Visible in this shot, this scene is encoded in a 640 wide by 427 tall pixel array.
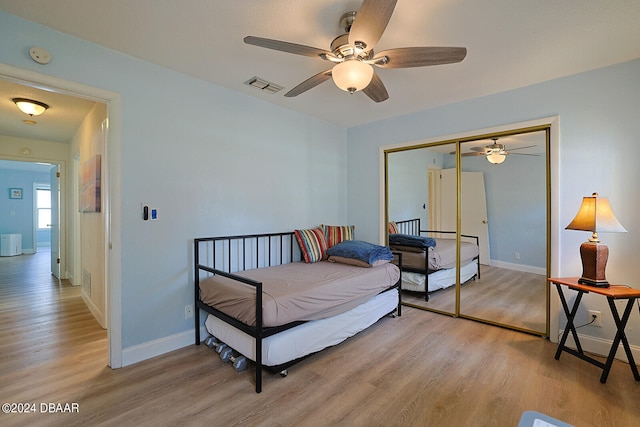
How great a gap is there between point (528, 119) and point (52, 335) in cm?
497

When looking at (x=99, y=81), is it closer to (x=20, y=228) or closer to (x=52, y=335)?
(x=52, y=335)

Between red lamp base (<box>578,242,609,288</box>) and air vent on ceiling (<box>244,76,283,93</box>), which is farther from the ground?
air vent on ceiling (<box>244,76,283,93</box>)

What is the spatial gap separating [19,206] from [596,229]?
11740 millimetres

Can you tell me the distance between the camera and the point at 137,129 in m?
2.27

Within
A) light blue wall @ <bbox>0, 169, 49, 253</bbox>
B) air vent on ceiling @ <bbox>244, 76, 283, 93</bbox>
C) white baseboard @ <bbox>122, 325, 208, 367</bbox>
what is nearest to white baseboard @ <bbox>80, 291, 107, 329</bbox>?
white baseboard @ <bbox>122, 325, 208, 367</bbox>

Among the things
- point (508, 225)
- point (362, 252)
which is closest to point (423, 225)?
point (508, 225)

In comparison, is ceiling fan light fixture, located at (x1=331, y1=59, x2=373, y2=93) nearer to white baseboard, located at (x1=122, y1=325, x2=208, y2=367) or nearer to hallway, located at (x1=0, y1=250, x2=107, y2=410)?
white baseboard, located at (x1=122, y1=325, x2=208, y2=367)

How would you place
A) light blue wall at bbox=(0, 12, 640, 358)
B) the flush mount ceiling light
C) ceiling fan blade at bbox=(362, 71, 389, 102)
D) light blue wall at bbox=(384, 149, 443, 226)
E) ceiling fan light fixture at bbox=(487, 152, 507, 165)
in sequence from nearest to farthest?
ceiling fan blade at bbox=(362, 71, 389, 102) < light blue wall at bbox=(0, 12, 640, 358) < the flush mount ceiling light < ceiling fan light fixture at bbox=(487, 152, 507, 165) < light blue wall at bbox=(384, 149, 443, 226)

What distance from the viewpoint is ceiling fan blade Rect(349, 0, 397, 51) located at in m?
1.30

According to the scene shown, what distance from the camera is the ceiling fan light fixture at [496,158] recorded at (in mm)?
3041

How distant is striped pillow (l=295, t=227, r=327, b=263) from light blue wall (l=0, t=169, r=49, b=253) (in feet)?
29.6

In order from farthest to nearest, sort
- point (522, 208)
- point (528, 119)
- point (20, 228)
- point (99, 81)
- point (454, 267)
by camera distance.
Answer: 1. point (20, 228)
2. point (454, 267)
3. point (522, 208)
4. point (528, 119)
5. point (99, 81)

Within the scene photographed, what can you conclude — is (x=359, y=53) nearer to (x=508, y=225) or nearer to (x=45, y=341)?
(x=508, y=225)

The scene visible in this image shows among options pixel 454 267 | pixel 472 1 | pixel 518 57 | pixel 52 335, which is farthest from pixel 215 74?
pixel 454 267
